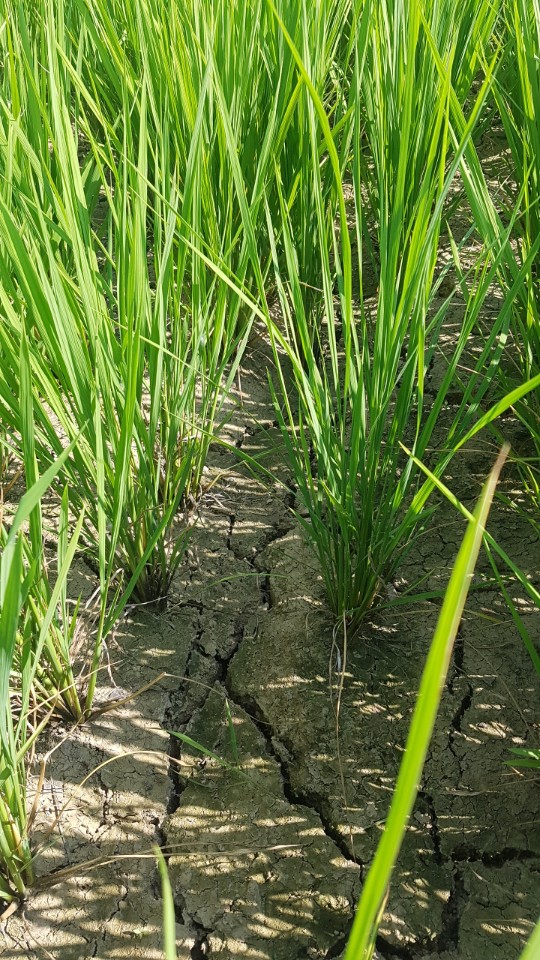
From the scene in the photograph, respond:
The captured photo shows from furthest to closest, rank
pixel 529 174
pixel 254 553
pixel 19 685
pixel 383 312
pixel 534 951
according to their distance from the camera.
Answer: pixel 254 553 → pixel 529 174 → pixel 19 685 → pixel 383 312 → pixel 534 951

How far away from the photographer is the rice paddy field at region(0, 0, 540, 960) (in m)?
0.86

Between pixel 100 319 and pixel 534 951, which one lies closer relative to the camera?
pixel 534 951

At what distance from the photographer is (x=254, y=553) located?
4.06 ft

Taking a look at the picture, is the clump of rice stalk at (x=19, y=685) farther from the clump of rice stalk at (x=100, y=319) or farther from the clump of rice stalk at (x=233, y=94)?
the clump of rice stalk at (x=233, y=94)

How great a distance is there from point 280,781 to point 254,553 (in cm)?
37

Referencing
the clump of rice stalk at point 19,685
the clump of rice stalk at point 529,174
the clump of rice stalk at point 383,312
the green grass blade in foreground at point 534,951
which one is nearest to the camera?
the green grass blade in foreground at point 534,951

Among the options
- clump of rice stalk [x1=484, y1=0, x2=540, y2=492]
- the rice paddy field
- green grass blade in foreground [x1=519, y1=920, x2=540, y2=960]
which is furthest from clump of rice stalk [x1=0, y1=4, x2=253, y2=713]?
green grass blade in foreground [x1=519, y1=920, x2=540, y2=960]

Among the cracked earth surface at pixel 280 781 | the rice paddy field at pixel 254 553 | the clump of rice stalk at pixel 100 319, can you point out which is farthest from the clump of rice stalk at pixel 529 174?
the clump of rice stalk at pixel 100 319

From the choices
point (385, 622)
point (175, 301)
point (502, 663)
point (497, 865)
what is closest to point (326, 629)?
point (385, 622)

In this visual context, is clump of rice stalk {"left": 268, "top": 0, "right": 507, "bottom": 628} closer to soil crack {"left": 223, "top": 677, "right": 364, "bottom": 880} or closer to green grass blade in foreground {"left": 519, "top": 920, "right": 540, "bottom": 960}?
soil crack {"left": 223, "top": 677, "right": 364, "bottom": 880}

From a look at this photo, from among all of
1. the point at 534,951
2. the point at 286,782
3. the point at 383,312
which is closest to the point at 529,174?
the point at 383,312

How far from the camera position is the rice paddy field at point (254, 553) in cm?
86

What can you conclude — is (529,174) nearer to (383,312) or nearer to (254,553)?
(383,312)

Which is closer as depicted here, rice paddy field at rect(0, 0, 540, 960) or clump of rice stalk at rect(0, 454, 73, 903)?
clump of rice stalk at rect(0, 454, 73, 903)
